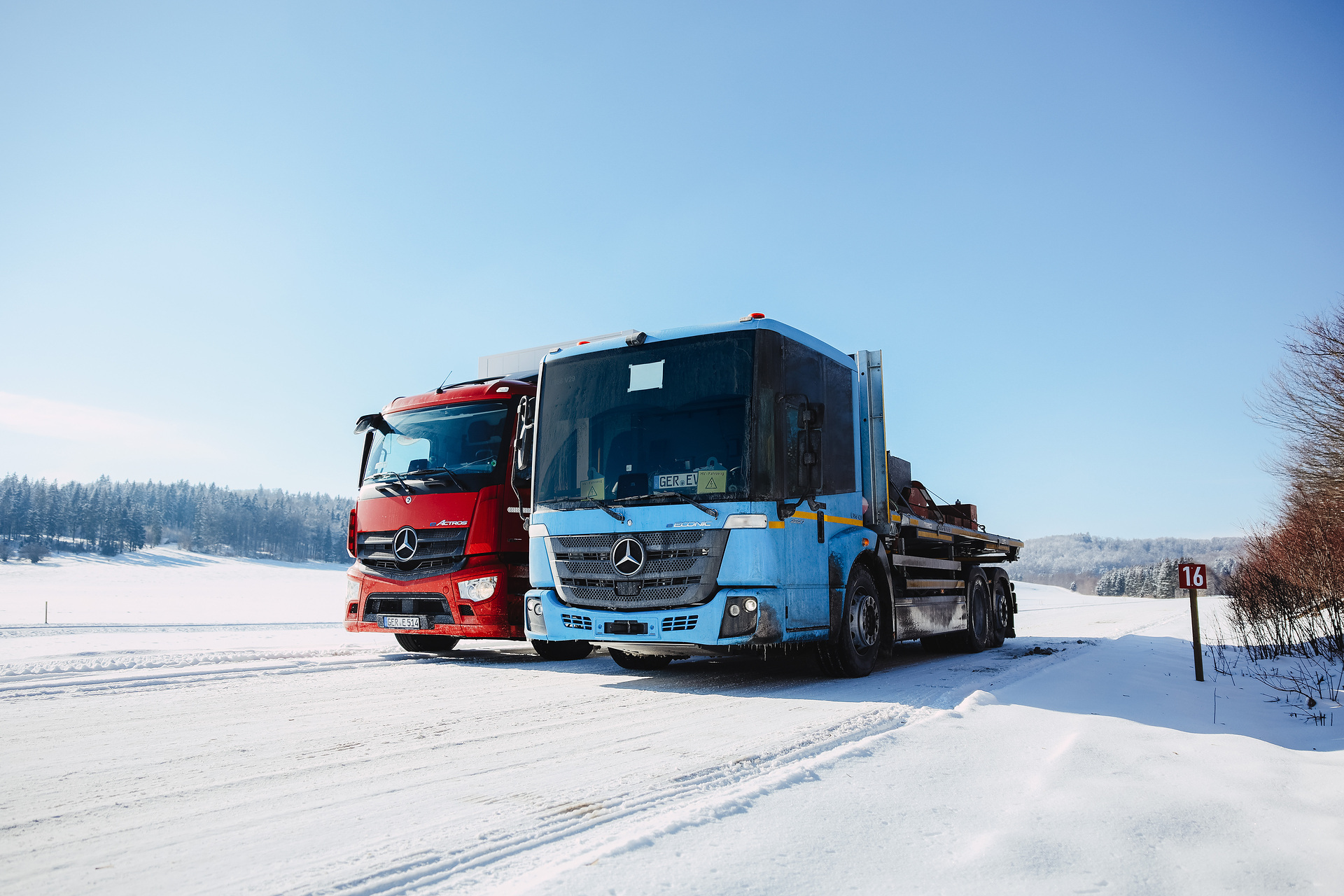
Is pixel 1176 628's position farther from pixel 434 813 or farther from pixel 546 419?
pixel 434 813

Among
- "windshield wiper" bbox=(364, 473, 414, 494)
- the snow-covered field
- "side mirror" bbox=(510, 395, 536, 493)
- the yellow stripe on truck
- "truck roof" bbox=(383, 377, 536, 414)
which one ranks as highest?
"truck roof" bbox=(383, 377, 536, 414)

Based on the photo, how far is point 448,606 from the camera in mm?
9234

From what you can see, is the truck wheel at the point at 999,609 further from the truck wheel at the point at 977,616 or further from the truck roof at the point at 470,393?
the truck roof at the point at 470,393

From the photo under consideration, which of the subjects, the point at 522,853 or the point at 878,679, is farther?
the point at 878,679

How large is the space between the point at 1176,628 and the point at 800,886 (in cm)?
2183

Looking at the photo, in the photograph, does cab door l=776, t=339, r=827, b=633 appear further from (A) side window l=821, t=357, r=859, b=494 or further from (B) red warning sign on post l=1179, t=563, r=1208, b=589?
(B) red warning sign on post l=1179, t=563, r=1208, b=589

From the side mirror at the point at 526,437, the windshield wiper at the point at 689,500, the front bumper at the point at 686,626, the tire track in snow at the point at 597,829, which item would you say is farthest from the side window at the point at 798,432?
the side mirror at the point at 526,437

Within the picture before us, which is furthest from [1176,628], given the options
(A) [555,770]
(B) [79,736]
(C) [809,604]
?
(B) [79,736]

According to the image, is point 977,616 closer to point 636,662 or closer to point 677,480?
point 636,662

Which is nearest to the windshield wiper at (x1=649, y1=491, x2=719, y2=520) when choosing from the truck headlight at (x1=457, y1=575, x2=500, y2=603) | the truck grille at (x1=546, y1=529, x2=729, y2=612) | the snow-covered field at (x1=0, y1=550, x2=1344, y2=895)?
the truck grille at (x1=546, y1=529, x2=729, y2=612)

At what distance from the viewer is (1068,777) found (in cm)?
391

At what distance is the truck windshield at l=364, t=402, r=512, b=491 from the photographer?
9500mm

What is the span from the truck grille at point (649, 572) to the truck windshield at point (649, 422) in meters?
0.39

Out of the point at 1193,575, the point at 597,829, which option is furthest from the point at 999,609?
the point at 597,829
